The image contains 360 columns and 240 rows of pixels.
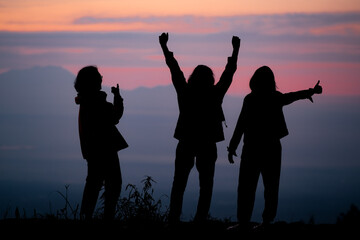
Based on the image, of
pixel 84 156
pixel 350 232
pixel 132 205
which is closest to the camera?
pixel 350 232

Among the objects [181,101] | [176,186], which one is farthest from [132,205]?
[181,101]

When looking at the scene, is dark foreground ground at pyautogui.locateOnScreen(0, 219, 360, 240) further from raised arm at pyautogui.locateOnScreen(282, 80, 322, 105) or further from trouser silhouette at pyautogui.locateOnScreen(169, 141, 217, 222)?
raised arm at pyautogui.locateOnScreen(282, 80, 322, 105)

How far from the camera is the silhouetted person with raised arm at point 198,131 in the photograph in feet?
28.8

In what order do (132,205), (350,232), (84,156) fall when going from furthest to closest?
(132,205) < (84,156) < (350,232)

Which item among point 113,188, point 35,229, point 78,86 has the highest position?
point 78,86

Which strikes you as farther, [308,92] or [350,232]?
[308,92]

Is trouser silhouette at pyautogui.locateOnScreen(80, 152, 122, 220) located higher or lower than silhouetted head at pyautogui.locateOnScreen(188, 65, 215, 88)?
lower

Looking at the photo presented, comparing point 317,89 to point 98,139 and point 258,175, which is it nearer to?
point 258,175

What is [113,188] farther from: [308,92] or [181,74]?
[308,92]

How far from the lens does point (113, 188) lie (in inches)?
336

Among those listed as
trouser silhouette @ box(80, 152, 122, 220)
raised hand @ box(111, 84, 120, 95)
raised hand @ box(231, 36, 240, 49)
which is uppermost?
raised hand @ box(231, 36, 240, 49)

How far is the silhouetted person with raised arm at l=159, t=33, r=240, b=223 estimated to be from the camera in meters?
8.77

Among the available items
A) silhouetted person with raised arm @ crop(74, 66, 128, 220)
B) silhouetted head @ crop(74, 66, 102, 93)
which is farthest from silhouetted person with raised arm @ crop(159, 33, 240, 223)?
silhouetted head @ crop(74, 66, 102, 93)

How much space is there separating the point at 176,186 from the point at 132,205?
1042 mm
